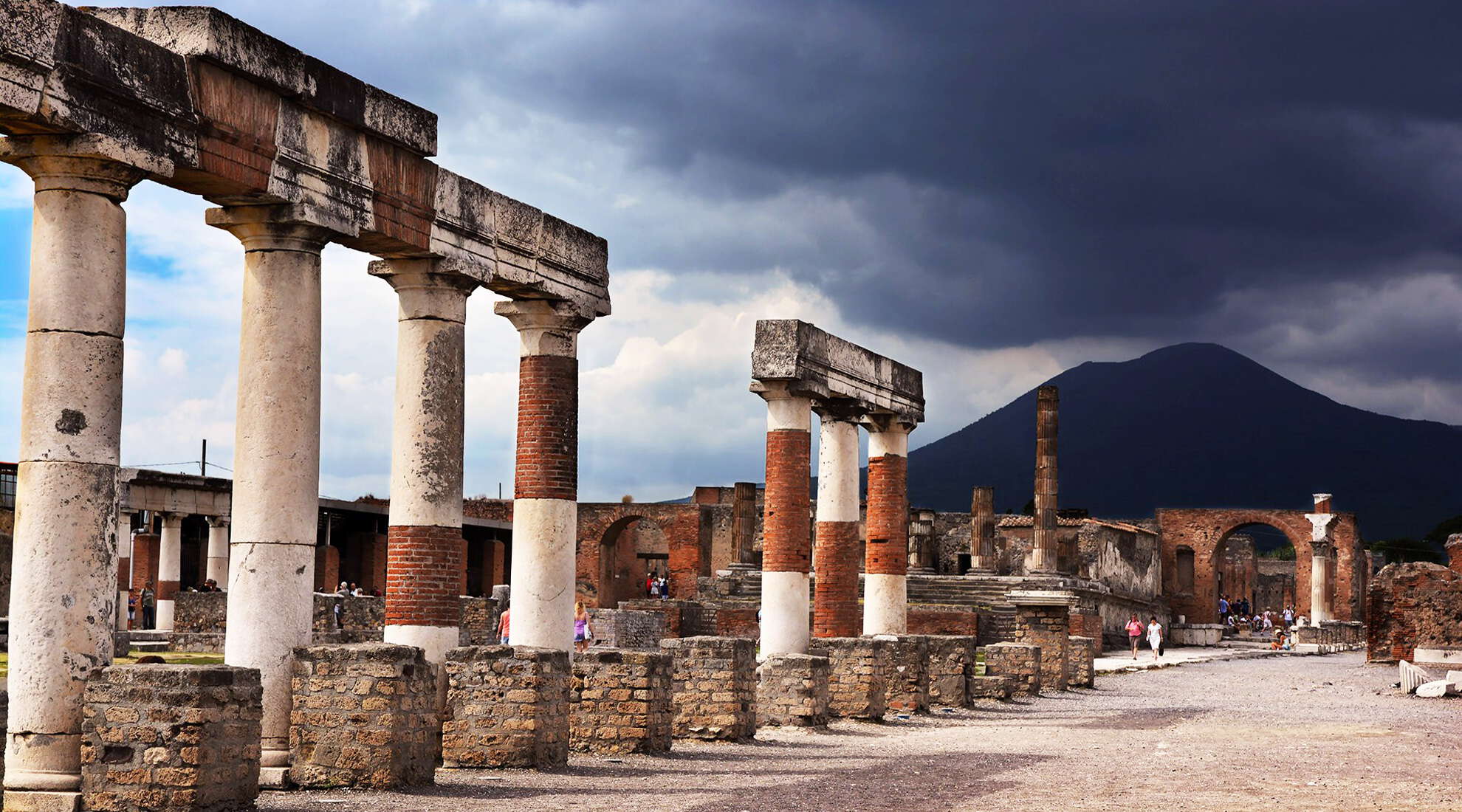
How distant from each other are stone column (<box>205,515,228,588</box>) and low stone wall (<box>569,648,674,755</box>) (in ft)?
93.4

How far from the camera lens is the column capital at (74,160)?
931 centimetres

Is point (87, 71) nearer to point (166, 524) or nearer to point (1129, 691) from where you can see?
point (1129, 691)

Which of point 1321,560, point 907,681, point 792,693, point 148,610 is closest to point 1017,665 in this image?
point 907,681

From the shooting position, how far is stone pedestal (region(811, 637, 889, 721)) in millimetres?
18594

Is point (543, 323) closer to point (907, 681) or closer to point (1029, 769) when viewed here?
point (1029, 769)

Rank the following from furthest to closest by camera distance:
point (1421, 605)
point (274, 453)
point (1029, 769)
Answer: point (1421, 605) → point (1029, 769) → point (274, 453)

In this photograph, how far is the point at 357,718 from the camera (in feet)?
35.2

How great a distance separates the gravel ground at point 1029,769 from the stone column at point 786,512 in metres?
1.53

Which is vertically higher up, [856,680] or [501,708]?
[501,708]

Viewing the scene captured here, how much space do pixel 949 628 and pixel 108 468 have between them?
27.1 meters

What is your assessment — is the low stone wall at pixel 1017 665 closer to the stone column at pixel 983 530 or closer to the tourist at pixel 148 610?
the stone column at pixel 983 530

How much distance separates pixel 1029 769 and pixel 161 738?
22.3 feet

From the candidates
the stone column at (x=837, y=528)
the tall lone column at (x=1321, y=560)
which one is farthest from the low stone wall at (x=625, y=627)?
the tall lone column at (x=1321, y=560)

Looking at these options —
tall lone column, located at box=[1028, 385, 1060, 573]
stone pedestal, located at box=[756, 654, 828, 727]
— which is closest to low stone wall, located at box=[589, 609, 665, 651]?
tall lone column, located at box=[1028, 385, 1060, 573]
